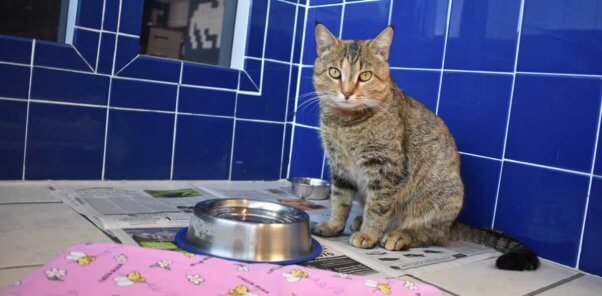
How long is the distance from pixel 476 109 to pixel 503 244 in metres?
0.41

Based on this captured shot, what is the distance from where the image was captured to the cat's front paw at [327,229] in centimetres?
140

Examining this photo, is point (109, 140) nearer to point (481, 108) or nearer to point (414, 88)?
point (414, 88)

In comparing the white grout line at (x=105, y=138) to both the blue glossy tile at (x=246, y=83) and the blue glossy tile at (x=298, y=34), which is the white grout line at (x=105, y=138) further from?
the blue glossy tile at (x=298, y=34)

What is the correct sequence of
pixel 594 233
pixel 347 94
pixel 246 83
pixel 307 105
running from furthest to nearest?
pixel 307 105 → pixel 246 83 → pixel 347 94 → pixel 594 233

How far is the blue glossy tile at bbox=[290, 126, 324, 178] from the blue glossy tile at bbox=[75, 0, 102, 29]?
86 cm

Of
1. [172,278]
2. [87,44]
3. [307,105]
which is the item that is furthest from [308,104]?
[172,278]

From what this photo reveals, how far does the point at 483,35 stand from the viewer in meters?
1.54

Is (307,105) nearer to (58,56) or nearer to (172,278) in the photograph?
(58,56)

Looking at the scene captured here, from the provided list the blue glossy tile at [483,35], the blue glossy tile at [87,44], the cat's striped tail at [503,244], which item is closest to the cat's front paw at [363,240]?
the cat's striped tail at [503,244]

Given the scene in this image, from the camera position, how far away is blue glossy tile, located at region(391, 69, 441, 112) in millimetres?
1669

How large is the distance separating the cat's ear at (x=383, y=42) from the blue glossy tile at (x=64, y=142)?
89cm

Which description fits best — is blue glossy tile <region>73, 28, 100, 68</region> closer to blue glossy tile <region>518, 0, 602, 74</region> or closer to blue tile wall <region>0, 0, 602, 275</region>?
blue tile wall <region>0, 0, 602, 275</region>

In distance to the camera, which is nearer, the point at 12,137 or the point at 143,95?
the point at 12,137

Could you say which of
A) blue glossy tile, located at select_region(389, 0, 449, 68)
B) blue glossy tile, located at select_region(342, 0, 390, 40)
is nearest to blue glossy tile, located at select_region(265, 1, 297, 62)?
blue glossy tile, located at select_region(342, 0, 390, 40)
